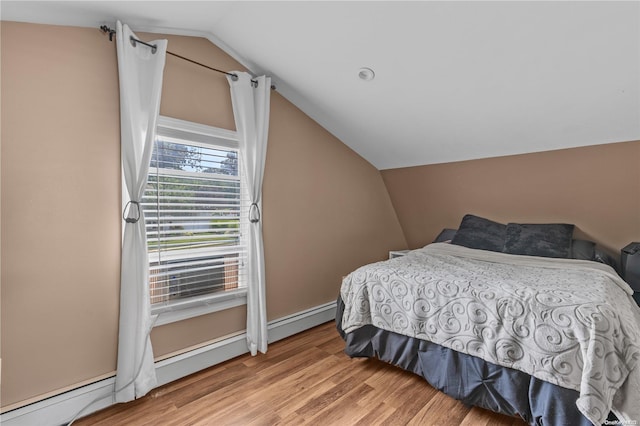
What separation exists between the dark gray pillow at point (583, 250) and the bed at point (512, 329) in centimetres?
2

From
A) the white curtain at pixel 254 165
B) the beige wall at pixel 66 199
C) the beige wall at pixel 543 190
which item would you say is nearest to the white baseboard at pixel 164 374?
the beige wall at pixel 66 199

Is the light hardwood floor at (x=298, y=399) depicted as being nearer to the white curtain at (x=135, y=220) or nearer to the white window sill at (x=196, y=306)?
the white curtain at (x=135, y=220)

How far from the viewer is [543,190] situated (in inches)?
117

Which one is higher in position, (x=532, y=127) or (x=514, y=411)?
(x=532, y=127)

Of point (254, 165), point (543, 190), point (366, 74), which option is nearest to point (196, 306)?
point (254, 165)

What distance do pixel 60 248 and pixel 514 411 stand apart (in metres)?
A: 2.68

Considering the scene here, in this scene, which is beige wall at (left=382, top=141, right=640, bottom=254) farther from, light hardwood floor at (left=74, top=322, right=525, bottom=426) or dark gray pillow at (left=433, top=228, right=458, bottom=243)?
light hardwood floor at (left=74, top=322, right=525, bottom=426)

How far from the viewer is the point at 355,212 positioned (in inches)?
146

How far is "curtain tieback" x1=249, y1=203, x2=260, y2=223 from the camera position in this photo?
8.35 ft

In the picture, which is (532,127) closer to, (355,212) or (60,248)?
(355,212)

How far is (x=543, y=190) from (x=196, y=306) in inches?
130

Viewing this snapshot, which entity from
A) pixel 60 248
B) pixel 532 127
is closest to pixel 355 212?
pixel 532 127

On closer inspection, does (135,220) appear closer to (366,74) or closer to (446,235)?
(366,74)

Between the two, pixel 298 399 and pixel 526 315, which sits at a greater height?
pixel 526 315
